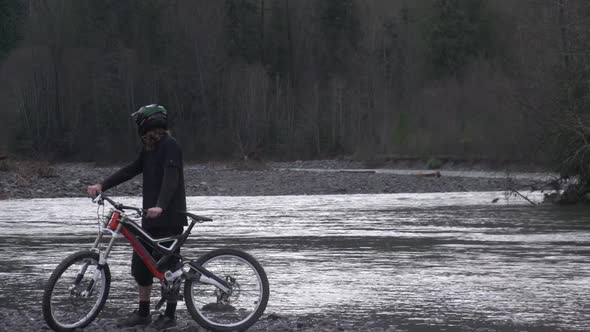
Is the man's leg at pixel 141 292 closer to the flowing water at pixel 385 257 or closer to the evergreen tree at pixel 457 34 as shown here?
the flowing water at pixel 385 257

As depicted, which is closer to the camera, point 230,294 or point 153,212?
point 153,212

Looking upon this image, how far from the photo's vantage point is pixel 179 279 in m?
9.78

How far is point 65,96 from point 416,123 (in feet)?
Answer: 111

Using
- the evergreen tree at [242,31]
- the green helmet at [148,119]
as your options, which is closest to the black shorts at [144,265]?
the green helmet at [148,119]

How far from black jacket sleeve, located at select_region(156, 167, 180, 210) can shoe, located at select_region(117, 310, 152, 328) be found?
112 cm

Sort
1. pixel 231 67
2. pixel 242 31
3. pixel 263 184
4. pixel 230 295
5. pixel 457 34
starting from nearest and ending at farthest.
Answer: pixel 230 295
pixel 263 184
pixel 457 34
pixel 231 67
pixel 242 31

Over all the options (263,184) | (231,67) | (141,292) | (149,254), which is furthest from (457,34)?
(149,254)

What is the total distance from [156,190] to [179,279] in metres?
0.88

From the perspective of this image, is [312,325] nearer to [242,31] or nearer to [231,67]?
[231,67]

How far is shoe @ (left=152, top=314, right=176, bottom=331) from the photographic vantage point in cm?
984

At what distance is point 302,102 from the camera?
9231cm

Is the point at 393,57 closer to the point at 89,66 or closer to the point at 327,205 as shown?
→ the point at 89,66

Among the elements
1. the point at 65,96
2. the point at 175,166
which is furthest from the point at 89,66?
the point at 175,166

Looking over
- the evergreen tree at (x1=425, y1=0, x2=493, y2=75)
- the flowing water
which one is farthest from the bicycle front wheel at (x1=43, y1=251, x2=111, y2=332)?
the evergreen tree at (x1=425, y1=0, x2=493, y2=75)
